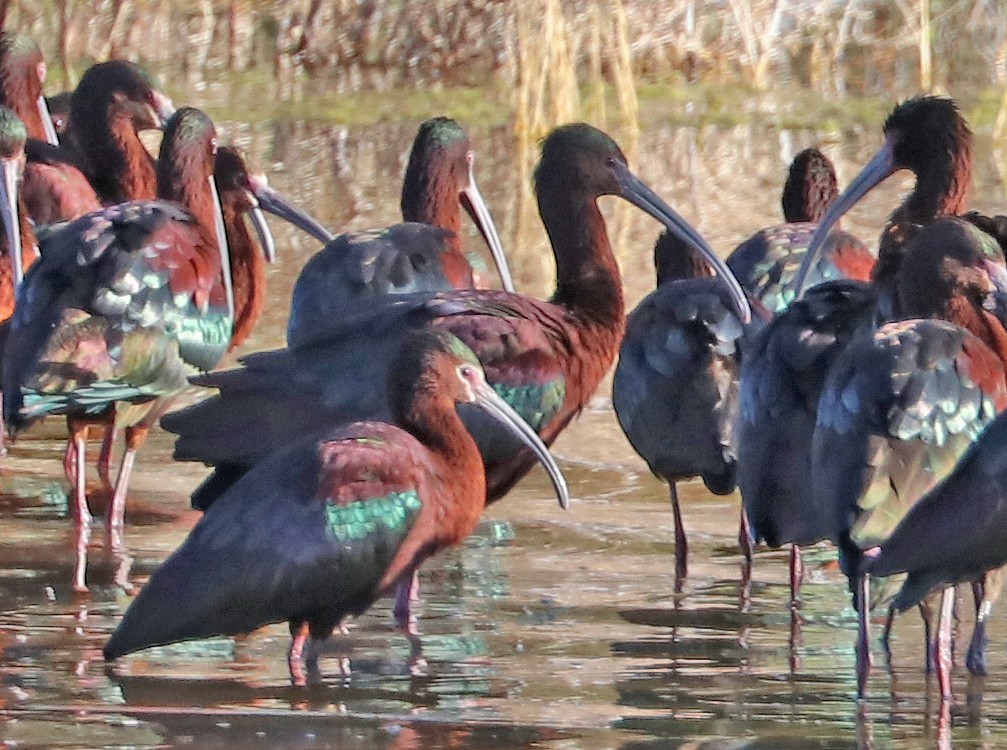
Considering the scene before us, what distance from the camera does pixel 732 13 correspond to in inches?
949

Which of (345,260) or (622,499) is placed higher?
(345,260)

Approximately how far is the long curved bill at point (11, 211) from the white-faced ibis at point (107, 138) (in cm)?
76

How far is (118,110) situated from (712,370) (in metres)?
4.34

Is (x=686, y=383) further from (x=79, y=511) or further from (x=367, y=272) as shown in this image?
(x=79, y=511)

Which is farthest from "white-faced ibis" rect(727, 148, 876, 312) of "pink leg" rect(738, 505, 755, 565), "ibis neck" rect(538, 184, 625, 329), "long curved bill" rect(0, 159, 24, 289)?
"long curved bill" rect(0, 159, 24, 289)

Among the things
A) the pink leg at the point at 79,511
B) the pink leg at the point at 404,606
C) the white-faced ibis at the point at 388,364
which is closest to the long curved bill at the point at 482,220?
the white-faced ibis at the point at 388,364

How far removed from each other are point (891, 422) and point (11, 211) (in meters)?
5.10

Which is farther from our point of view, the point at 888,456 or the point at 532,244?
the point at 532,244

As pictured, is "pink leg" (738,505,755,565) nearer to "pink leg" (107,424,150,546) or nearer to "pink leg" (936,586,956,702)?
"pink leg" (936,586,956,702)

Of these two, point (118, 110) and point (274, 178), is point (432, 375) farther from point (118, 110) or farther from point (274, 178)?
point (274, 178)

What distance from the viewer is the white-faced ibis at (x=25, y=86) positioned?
1293 cm

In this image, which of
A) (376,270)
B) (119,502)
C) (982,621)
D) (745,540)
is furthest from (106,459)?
(982,621)

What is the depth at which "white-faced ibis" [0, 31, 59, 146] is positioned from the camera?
12.9 metres

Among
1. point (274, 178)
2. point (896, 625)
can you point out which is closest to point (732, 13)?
point (274, 178)
